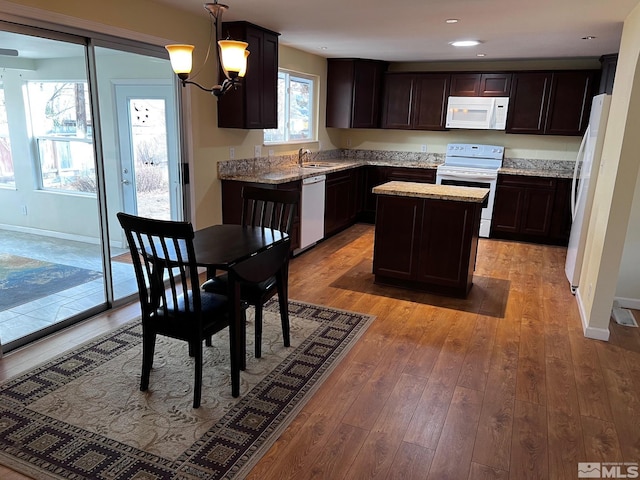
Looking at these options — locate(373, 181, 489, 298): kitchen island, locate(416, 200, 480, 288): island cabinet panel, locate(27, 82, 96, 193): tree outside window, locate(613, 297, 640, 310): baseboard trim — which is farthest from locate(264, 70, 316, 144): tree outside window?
locate(613, 297, 640, 310): baseboard trim

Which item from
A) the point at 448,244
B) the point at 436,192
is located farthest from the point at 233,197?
the point at 448,244

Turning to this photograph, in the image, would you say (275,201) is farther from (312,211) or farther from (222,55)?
(312,211)

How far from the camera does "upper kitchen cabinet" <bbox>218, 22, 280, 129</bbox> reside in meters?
4.28

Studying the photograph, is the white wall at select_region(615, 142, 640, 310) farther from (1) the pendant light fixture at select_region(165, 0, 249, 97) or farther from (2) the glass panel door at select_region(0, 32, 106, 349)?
(2) the glass panel door at select_region(0, 32, 106, 349)

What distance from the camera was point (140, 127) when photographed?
14.0ft

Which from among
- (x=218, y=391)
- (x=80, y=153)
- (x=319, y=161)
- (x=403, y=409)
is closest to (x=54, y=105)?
(x=80, y=153)

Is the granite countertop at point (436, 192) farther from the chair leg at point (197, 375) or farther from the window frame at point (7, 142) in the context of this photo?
the window frame at point (7, 142)

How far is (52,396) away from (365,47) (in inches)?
191

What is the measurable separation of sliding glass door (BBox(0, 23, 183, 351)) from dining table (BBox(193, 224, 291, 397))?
1276 millimetres

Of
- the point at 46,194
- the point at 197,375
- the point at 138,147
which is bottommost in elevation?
the point at 197,375

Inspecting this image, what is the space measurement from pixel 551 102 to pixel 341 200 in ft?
9.96

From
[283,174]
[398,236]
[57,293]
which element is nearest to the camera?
[57,293]

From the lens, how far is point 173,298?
237 cm

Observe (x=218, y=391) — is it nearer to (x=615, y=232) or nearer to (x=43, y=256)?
(x=43, y=256)
